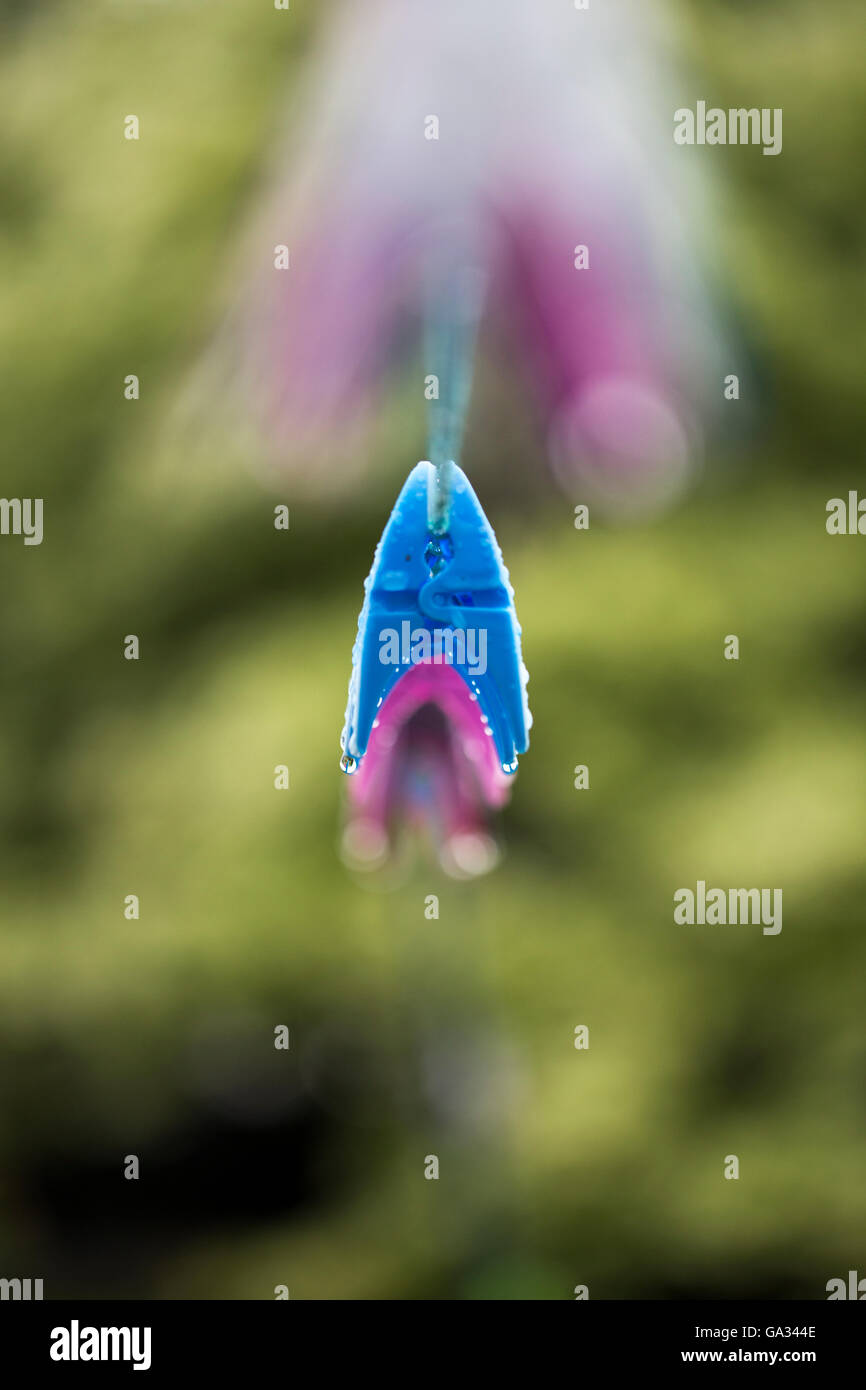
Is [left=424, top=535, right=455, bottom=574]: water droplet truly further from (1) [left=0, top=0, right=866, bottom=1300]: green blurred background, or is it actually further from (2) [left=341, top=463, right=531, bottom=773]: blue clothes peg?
(1) [left=0, top=0, right=866, bottom=1300]: green blurred background

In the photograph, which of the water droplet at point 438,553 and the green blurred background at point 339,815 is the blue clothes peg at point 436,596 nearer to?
the water droplet at point 438,553

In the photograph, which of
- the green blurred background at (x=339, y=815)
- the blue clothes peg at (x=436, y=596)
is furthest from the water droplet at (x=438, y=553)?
the green blurred background at (x=339, y=815)

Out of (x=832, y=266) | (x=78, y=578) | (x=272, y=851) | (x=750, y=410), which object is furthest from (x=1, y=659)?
(x=832, y=266)

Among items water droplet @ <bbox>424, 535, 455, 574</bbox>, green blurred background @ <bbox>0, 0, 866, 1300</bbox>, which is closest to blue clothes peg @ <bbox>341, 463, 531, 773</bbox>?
water droplet @ <bbox>424, 535, 455, 574</bbox>

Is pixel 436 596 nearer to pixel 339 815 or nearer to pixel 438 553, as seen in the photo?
pixel 438 553

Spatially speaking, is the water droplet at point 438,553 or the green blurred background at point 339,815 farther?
the green blurred background at point 339,815
